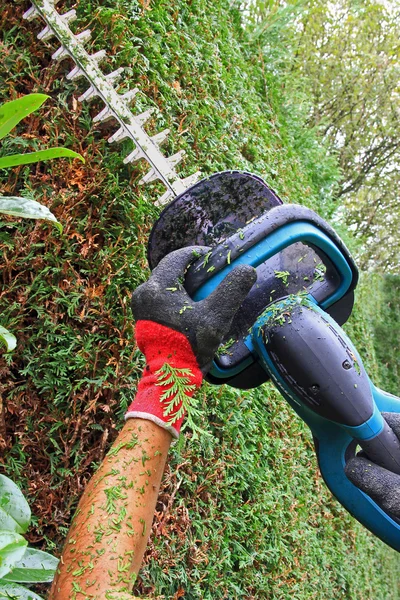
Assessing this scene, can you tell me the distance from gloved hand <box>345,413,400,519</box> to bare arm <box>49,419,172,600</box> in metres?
0.49

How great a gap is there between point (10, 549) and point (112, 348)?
3.37 ft

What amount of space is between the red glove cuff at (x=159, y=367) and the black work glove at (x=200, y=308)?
0.01 metres

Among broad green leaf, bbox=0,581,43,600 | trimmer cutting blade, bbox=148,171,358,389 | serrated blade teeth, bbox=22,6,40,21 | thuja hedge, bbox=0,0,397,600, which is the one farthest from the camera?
serrated blade teeth, bbox=22,6,40,21

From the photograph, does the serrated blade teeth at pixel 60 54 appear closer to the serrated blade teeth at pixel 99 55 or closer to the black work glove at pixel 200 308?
the serrated blade teeth at pixel 99 55

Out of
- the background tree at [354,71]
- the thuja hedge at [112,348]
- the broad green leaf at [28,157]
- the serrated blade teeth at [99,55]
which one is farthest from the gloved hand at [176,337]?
the background tree at [354,71]

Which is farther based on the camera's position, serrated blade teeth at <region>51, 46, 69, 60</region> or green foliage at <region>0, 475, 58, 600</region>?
serrated blade teeth at <region>51, 46, 69, 60</region>

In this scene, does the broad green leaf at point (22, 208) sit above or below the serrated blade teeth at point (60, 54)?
below

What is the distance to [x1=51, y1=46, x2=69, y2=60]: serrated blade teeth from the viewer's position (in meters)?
1.72

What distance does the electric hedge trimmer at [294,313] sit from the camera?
114 cm

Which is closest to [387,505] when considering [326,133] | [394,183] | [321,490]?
[321,490]

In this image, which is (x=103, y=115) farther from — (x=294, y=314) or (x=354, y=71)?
(x=354, y=71)

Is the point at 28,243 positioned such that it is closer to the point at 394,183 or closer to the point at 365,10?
the point at 365,10

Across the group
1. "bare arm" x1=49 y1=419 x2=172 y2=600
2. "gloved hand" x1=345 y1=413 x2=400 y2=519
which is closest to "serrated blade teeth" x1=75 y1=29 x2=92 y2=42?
"bare arm" x1=49 y1=419 x2=172 y2=600

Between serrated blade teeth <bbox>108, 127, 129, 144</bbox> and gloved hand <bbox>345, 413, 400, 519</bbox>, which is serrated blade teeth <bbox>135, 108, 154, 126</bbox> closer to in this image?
serrated blade teeth <bbox>108, 127, 129, 144</bbox>
